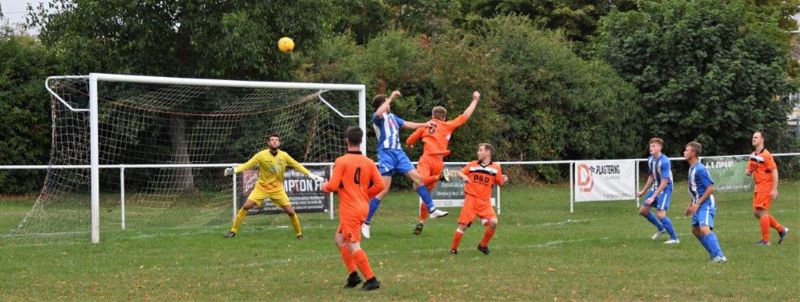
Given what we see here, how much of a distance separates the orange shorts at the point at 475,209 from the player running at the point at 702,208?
2597 mm

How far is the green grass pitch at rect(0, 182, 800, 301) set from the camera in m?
11.6

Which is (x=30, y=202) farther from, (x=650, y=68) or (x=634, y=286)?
(x=650, y=68)

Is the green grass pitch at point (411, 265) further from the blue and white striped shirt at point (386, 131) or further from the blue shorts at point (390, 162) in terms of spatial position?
the blue and white striped shirt at point (386, 131)

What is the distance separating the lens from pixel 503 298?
36.9 ft

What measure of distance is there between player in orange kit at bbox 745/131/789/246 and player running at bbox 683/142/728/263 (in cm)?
259

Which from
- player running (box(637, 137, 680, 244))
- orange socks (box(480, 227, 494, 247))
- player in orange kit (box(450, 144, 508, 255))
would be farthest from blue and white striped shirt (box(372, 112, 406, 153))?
player running (box(637, 137, 680, 244))

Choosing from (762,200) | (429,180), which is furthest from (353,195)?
(762,200)

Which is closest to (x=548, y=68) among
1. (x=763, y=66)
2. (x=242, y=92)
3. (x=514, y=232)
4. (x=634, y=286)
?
(x=763, y=66)

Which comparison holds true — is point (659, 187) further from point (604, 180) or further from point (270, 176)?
point (604, 180)

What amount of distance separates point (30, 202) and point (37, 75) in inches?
183

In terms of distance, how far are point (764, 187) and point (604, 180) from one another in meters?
7.41

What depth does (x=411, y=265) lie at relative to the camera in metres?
14.1

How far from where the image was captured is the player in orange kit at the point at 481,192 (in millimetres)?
15078

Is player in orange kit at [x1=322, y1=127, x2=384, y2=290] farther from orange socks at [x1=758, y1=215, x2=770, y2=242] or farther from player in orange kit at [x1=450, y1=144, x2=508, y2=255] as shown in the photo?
orange socks at [x1=758, y1=215, x2=770, y2=242]
